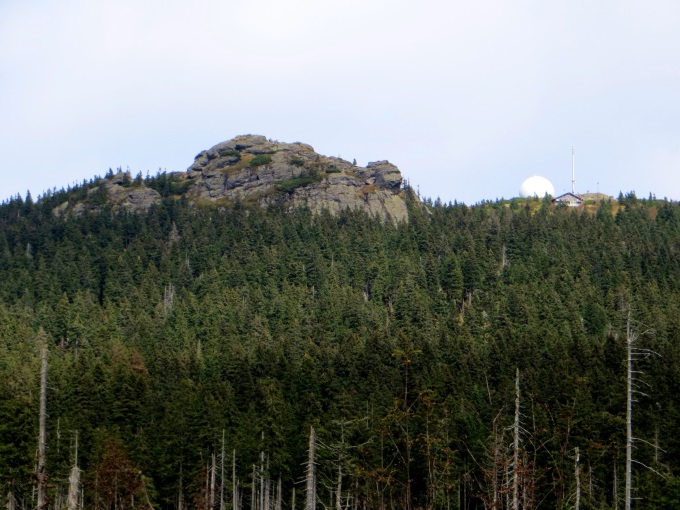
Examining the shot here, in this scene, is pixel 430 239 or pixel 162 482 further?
pixel 430 239

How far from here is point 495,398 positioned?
72125 millimetres

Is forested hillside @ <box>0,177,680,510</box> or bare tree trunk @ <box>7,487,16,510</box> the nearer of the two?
bare tree trunk @ <box>7,487,16,510</box>

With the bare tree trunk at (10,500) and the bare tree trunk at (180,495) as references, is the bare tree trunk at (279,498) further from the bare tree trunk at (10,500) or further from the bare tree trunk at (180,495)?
the bare tree trunk at (10,500)

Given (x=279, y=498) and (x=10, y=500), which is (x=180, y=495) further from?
(x=10, y=500)

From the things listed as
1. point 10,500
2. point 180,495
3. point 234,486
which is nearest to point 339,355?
point 234,486

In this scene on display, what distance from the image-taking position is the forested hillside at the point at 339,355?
5956 cm

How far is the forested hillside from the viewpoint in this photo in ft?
195

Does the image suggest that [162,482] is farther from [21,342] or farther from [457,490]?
[21,342]

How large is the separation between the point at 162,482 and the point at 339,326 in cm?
4649

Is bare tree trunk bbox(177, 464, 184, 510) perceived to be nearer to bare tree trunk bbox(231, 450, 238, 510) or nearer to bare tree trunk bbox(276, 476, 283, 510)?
bare tree trunk bbox(231, 450, 238, 510)

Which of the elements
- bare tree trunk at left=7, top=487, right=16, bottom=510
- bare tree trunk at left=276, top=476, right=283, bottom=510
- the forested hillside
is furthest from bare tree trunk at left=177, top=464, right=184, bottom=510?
bare tree trunk at left=7, top=487, right=16, bottom=510

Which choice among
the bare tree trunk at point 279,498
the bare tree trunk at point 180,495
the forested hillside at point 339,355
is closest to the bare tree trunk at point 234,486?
the forested hillside at point 339,355

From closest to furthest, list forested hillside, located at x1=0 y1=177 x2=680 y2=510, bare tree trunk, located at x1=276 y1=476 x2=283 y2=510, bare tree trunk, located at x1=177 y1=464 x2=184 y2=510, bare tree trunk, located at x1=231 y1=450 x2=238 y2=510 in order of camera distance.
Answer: forested hillside, located at x1=0 y1=177 x2=680 y2=510, bare tree trunk, located at x1=231 y1=450 x2=238 y2=510, bare tree trunk, located at x1=276 y1=476 x2=283 y2=510, bare tree trunk, located at x1=177 y1=464 x2=184 y2=510

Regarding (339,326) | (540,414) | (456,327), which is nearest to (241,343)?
(339,326)
